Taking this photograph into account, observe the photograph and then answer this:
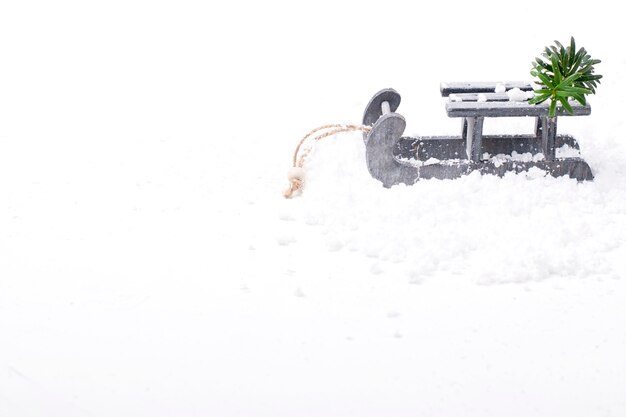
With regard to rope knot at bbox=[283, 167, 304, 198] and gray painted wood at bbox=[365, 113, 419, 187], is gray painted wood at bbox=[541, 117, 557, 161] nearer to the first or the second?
gray painted wood at bbox=[365, 113, 419, 187]

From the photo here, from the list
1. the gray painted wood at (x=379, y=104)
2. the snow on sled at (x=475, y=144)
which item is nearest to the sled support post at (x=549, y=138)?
the snow on sled at (x=475, y=144)

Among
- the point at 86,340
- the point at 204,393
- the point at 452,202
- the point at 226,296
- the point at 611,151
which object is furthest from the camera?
the point at 611,151

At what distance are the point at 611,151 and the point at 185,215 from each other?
190cm

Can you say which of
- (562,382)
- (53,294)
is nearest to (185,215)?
(53,294)

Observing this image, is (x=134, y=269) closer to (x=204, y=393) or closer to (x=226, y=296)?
(x=226, y=296)

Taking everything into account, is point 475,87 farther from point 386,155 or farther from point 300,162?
point 300,162

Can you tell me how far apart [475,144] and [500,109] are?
183 millimetres

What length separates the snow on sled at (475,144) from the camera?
4430mm

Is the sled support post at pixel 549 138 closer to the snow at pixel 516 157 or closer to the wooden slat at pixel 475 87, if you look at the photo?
the snow at pixel 516 157

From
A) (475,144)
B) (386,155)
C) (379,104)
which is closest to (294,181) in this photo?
(386,155)

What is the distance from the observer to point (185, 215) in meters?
4.41

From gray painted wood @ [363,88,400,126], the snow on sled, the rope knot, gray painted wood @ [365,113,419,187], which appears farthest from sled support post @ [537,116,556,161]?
the rope knot

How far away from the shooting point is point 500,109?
14.5ft

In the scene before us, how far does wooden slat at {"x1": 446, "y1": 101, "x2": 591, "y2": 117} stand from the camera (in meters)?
4.40
